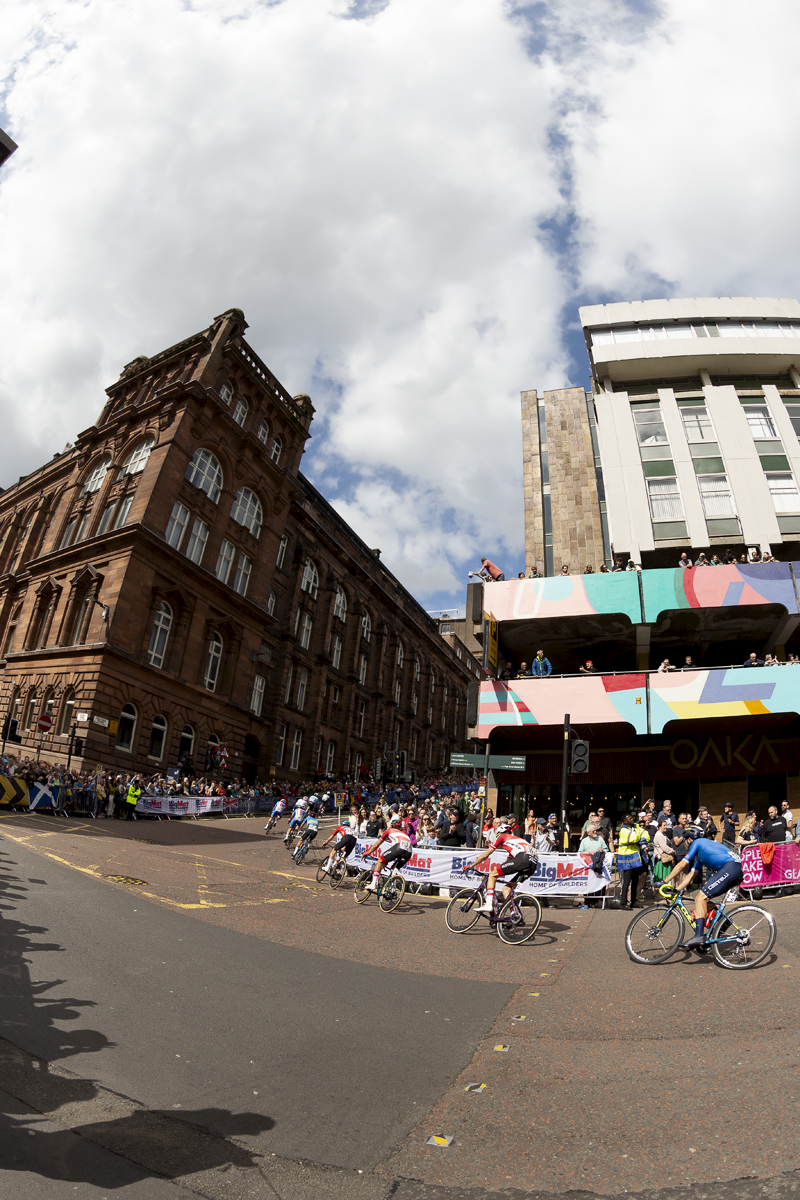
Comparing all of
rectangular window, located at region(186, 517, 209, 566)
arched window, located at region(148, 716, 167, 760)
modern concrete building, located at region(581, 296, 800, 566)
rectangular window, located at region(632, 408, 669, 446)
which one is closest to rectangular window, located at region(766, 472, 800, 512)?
modern concrete building, located at region(581, 296, 800, 566)

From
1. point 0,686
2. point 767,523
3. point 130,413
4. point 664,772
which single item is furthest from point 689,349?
point 0,686

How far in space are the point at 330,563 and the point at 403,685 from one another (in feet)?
62.8

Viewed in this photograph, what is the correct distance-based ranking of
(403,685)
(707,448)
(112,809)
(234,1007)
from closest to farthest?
(234,1007)
(112,809)
(707,448)
(403,685)

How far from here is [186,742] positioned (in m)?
34.6

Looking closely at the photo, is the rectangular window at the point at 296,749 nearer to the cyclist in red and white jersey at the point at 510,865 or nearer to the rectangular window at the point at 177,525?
the rectangular window at the point at 177,525

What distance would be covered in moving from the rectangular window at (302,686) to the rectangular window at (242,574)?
9.59 m

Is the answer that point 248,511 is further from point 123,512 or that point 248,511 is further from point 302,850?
point 302,850

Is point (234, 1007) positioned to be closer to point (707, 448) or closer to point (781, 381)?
point (707, 448)

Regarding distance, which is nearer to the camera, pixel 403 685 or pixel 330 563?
pixel 330 563

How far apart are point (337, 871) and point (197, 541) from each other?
2606 centimetres

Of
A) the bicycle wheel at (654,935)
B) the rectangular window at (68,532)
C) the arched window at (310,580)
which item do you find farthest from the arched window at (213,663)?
the bicycle wheel at (654,935)

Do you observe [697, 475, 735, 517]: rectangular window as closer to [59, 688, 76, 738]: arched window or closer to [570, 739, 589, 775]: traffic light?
[570, 739, 589, 775]: traffic light

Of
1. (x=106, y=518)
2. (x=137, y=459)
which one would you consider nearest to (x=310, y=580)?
(x=137, y=459)

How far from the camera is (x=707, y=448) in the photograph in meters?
Result: 30.5
